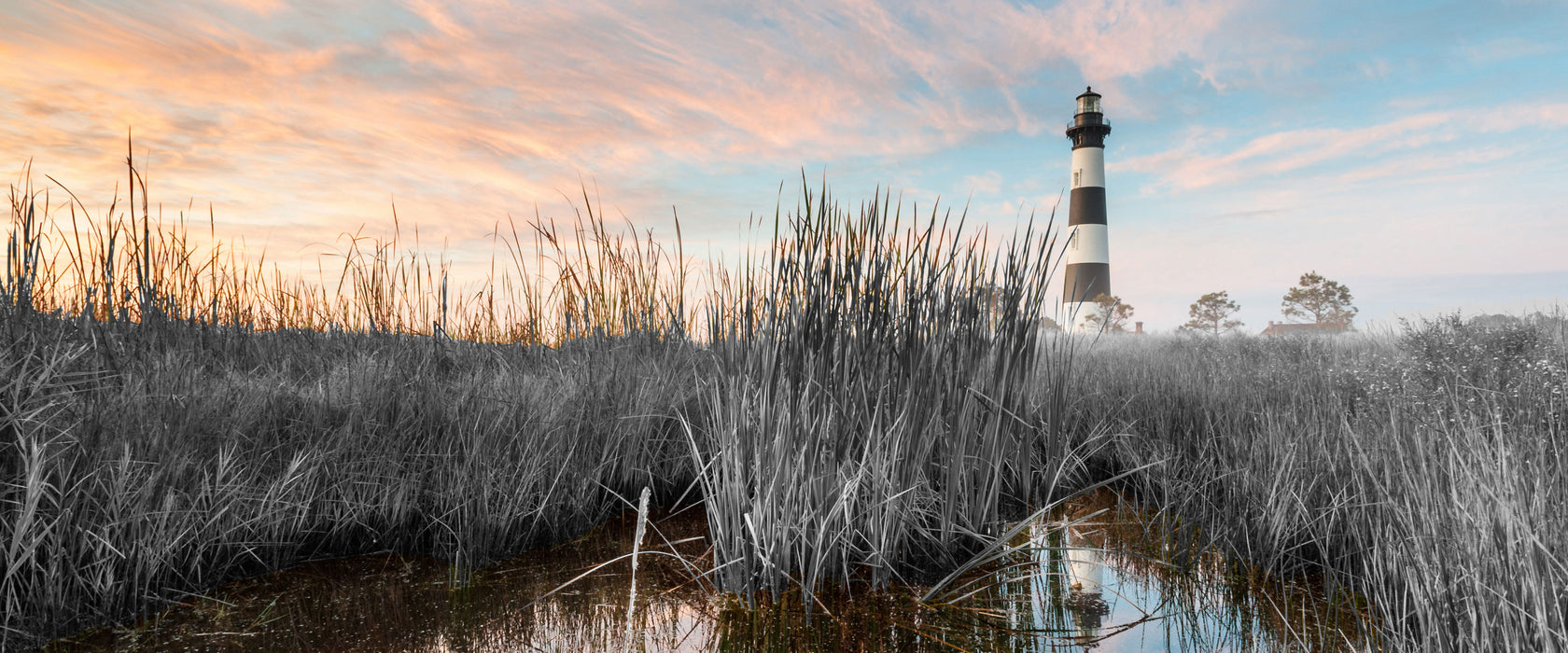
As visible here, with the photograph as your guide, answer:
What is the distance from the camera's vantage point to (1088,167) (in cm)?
2205

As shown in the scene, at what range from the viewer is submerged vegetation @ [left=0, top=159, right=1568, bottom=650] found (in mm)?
1737

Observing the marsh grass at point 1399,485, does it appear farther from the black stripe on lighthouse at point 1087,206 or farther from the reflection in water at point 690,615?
the black stripe on lighthouse at point 1087,206

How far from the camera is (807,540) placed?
6.36 feet

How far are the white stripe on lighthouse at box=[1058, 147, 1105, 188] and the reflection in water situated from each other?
2185cm

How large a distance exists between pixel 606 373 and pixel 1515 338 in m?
7.19

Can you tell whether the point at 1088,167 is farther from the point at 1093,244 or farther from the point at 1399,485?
the point at 1399,485

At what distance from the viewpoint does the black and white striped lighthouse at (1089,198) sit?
2077 cm

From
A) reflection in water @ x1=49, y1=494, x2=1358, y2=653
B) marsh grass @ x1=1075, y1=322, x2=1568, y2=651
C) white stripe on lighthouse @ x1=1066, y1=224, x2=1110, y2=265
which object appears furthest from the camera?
white stripe on lighthouse @ x1=1066, y1=224, x2=1110, y2=265

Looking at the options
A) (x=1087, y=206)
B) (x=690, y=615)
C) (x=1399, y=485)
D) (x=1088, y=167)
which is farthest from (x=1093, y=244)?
(x=690, y=615)

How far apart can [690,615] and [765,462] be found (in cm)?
48

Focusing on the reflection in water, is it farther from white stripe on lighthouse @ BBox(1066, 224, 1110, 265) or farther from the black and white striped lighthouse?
white stripe on lighthouse @ BBox(1066, 224, 1110, 265)

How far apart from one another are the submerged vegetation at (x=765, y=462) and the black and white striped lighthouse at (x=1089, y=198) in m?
18.1

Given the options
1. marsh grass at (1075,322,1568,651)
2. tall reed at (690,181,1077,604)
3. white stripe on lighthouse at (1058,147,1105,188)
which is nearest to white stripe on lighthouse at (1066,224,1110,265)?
white stripe on lighthouse at (1058,147,1105,188)

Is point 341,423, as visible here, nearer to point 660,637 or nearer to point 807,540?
point 660,637
